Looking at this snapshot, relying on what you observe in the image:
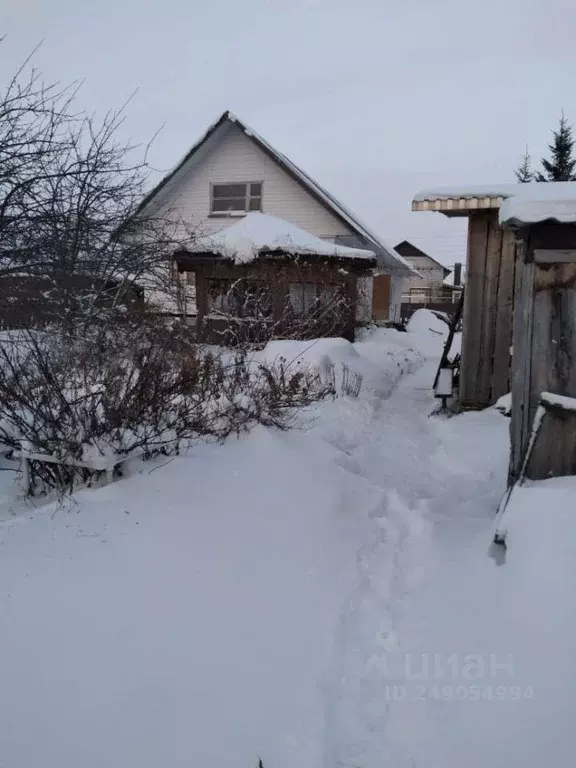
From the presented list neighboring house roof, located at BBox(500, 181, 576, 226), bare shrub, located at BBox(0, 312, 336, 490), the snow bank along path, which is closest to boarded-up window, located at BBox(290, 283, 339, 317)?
bare shrub, located at BBox(0, 312, 336, 490)

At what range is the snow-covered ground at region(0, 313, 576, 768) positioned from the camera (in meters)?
2.34

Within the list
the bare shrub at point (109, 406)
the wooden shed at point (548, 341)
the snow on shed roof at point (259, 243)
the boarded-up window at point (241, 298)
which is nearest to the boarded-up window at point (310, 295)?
the snow on shed roof at point (259, 243)

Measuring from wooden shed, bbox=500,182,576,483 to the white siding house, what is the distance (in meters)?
14.7

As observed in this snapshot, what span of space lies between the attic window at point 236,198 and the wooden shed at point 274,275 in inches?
212

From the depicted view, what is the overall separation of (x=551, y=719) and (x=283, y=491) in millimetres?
2556

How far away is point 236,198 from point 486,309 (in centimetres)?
1304

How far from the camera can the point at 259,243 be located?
12648 mm

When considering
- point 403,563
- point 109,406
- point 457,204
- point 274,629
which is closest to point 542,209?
point 403,563

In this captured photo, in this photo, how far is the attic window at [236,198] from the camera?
63.2 feet

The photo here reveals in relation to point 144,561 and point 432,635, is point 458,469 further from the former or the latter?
point 144,561

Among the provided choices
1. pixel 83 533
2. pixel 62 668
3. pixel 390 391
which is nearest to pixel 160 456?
pixel 83 533

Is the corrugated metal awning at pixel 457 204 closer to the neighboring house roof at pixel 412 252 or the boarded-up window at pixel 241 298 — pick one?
the boarded-up window at pixel 241 298

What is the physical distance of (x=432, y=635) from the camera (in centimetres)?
316

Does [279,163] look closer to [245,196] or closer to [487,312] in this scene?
[245,196]
